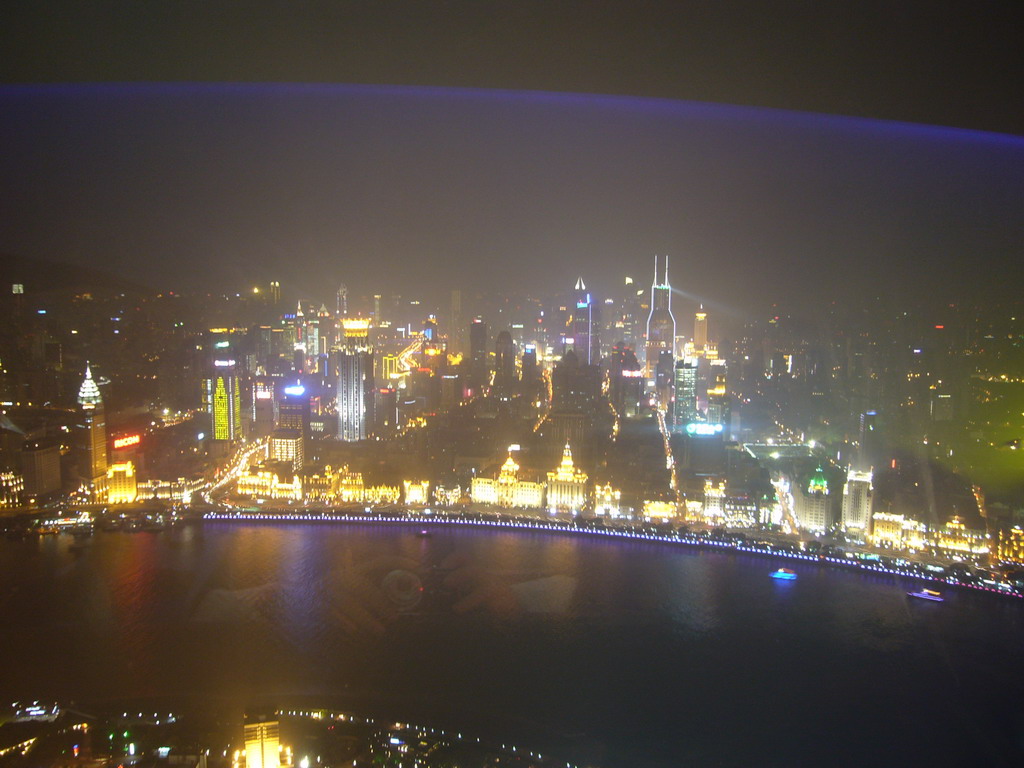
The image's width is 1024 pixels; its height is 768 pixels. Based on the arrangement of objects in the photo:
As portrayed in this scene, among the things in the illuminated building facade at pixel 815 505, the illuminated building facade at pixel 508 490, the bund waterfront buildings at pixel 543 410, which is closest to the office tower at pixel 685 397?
the bund waterfront buildings at pixel 543 410

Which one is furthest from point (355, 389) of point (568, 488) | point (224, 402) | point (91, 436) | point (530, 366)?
point (91, 436)

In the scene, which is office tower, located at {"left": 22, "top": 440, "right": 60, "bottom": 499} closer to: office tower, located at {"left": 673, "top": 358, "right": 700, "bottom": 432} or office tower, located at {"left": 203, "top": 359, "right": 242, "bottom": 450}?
office tower, located at {"left": 203, "top": 359, "right": 242, "bottom": 450}

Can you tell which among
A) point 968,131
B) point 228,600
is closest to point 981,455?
point 968,131

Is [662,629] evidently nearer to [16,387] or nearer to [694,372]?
[694,372]

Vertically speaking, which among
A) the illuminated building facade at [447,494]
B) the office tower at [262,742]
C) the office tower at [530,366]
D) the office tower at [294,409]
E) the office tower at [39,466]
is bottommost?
the office tower at [262,742]

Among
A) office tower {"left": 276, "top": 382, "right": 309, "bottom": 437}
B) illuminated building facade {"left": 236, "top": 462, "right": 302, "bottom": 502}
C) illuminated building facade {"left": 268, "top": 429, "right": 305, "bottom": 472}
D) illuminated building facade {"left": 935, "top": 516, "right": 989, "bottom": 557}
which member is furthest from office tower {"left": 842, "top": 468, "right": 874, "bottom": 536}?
office tower {"left": 276, "top": 382, "right": 309, "bottom": 437}

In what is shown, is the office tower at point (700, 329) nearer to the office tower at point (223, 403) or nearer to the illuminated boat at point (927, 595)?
the illuminated boat at point (927, 595)
